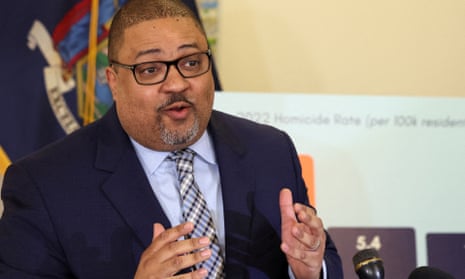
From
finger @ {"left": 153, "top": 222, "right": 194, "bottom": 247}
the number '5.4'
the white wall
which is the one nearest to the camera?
finger @ {"left": 153, "top": 222, "right": 194, "bottom": 247}

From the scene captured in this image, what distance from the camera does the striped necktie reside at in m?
2.17

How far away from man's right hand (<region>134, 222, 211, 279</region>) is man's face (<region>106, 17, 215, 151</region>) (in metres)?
0.48

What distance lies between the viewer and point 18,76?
3.59 meters

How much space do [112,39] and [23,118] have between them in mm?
1490

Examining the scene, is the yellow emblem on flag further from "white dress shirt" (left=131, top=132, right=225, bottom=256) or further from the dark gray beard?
the dark gray beard

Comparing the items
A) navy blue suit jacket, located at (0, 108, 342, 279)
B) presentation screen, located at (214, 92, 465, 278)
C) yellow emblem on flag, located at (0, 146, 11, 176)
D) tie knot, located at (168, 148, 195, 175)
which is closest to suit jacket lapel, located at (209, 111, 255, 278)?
navy blue suit jacket, located at (0, 108, 342, 279)

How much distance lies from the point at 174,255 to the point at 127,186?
20.3 inches

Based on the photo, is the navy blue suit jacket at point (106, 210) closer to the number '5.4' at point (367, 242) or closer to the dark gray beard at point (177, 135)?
the dark gray beard at point (177, 135)

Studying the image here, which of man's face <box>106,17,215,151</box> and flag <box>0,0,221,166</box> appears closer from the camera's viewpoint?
man's face <box>106,17,215,151</box>

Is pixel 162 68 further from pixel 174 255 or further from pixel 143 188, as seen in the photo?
pixel 174 255

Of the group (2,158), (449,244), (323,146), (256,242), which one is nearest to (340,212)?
(323,146)

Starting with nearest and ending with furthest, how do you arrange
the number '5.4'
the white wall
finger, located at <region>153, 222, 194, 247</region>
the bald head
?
finger, located at <region>153, 222, 194, 247</region>, the bald head, the number '5.4', the white wall

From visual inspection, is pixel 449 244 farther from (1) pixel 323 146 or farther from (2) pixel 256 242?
(2) pixel 256 242

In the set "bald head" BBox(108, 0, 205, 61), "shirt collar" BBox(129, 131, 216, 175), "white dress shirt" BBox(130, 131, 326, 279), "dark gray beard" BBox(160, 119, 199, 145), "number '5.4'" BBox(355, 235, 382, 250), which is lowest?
"number '5.4'" BBox(355, 235, 382, 250)
